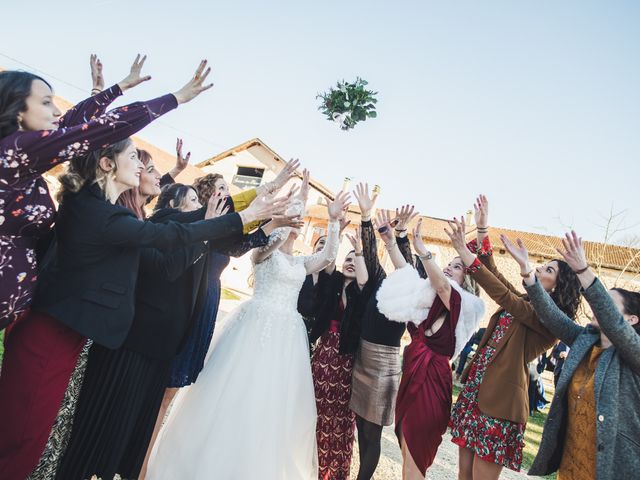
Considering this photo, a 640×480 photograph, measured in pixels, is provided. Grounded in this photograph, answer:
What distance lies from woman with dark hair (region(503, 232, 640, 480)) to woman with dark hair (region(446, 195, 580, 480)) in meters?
0.28

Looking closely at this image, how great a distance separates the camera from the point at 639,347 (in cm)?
221

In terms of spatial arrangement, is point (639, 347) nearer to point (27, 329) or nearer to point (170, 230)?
point (170, 230)

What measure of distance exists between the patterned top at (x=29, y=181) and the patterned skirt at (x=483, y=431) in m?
3.04

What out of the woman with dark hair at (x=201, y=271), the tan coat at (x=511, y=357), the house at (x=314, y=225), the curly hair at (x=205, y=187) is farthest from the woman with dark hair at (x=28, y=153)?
the house at (x=314, y=225)

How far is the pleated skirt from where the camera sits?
2217 mm

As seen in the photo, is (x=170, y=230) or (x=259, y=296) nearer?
(x=170, y=230)

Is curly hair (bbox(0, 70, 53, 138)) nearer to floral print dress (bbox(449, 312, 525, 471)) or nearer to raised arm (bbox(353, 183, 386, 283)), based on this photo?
raised arm (bbox(353, 183, 386, 283))

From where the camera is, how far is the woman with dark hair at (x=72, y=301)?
1.79m

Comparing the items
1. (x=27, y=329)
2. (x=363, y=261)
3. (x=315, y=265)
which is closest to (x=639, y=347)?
(x=363, y=261)

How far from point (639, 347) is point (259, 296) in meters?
2.78

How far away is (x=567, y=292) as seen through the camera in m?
3.14

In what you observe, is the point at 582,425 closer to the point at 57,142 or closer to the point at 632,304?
the point at 632,304

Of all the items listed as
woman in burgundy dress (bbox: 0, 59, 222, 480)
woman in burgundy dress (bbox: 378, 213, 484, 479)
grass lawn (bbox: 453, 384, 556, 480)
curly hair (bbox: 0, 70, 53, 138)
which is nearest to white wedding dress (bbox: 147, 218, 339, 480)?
woman in burgundy dress (bbox: 378, 213, 484, 479)

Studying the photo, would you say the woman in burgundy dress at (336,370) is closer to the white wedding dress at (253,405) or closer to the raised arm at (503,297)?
the white wedding dress at (253,405)
